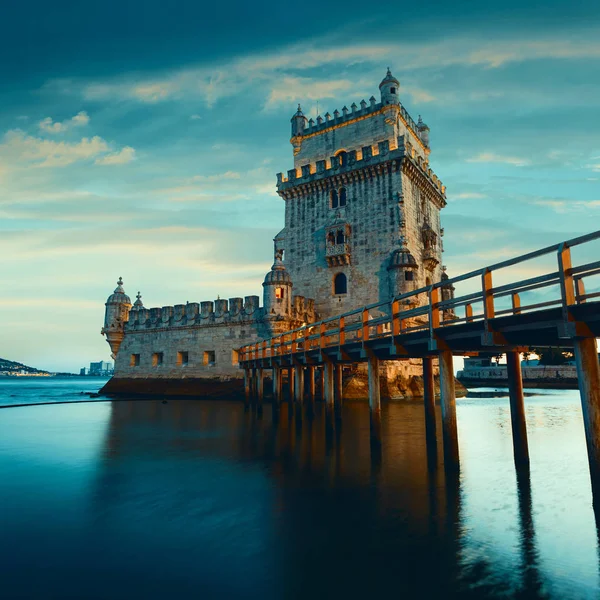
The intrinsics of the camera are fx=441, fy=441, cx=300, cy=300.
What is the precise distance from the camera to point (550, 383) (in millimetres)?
55469

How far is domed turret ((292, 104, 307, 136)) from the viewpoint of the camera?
38688 millimetres

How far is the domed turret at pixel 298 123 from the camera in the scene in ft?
127

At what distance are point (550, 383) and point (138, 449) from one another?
184 feet

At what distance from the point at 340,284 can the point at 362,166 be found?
8.92m

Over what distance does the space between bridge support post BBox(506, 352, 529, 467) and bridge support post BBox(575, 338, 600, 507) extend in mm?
3763

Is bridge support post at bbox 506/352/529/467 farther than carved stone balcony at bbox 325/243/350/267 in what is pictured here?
No

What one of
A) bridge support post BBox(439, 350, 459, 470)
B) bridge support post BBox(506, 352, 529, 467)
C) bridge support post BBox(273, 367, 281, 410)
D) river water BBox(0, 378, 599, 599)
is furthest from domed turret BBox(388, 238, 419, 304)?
bridge support post BBox(439, 350, 459, 470)

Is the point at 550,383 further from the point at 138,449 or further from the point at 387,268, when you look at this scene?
the point at 138,449

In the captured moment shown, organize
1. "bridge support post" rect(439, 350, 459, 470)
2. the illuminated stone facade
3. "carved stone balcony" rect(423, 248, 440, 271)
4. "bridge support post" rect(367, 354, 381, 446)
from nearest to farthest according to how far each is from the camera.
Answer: "bridge support post" rect(439, 350, 459, 470) < "bridge support post" rect(367, 354, 381, 446) < the illuminated stone facade < "carved stone balcony" rect(423, 248, 440, 271)

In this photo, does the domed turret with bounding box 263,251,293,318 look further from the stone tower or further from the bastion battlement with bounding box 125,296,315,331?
the stone tower

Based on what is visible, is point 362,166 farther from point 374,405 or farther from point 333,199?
point 374,405

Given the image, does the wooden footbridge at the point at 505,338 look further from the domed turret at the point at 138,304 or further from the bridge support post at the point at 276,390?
the domed turret at the point at 138,304

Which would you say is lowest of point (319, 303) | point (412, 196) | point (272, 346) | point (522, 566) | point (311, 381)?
point (522, 566)

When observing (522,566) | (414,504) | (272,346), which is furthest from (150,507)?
(272,346)
